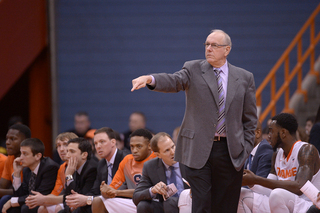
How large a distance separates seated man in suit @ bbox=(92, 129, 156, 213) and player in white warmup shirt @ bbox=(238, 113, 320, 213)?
1330mm

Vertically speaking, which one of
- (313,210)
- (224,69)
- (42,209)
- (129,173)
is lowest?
(42,209)

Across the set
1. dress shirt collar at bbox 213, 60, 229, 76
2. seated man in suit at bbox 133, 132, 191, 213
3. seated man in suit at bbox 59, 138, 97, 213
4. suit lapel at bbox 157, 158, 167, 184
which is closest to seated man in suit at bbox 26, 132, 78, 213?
seated man in suit at bbox 59, 138, 97, 213

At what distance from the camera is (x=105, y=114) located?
923 cm

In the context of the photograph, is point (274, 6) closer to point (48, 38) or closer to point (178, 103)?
point (178, 103)

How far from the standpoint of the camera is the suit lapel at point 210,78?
3094 millimetres

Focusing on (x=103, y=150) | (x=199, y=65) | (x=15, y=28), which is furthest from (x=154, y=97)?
(x=199, y=65)

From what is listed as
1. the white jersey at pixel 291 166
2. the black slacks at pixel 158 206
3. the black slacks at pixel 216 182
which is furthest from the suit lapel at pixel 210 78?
the black slacks at pixel 158 206

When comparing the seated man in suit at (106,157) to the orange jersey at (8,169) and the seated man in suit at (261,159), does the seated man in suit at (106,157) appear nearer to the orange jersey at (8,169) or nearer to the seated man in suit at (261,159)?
the orange jersey at (8,169)

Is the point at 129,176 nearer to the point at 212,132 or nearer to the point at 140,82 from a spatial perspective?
the point at 212,132

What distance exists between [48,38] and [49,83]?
38.5 inches

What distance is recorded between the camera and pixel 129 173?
4.98 metres

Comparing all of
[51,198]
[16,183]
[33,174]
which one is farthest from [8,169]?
[51,198]

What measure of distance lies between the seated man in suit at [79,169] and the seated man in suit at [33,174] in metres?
0.39

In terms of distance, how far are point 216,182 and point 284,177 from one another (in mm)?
1381
